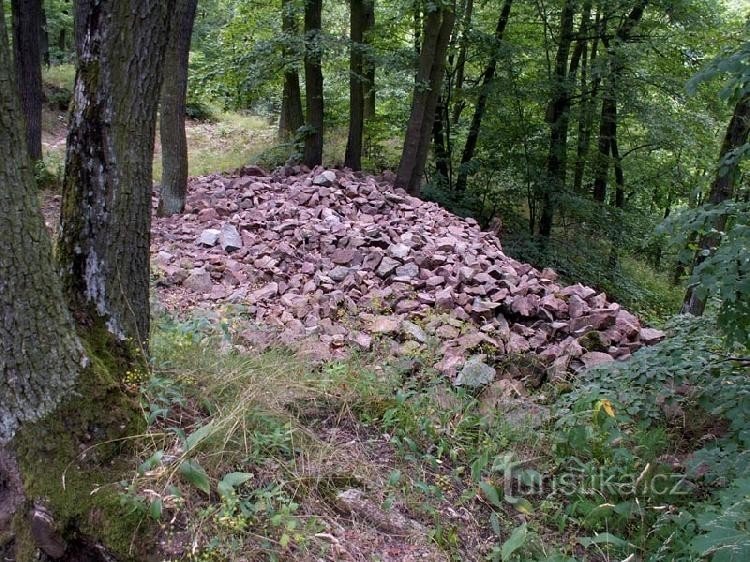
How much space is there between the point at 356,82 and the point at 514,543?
8422mm

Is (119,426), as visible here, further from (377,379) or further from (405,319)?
(405,319)

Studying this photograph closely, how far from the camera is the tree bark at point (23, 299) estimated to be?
6.17ft

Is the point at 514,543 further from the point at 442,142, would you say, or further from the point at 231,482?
the point at 442,142

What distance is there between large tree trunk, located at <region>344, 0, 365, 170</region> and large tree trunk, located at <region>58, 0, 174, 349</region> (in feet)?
22.3

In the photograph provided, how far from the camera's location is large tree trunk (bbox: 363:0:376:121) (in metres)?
9.30

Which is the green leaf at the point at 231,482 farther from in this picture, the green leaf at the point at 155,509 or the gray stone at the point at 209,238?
the gray stone at the point at 209,238

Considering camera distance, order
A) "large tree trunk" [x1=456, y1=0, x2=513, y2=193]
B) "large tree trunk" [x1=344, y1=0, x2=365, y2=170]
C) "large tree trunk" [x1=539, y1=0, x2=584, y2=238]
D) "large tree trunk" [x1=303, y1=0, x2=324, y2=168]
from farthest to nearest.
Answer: "large tree trunk" [x1=456, y1=0, x2=513, y2=193]
"large tree trunk" [x1=539, y1=0, x2=584, y2=238]
"large tree trunk" [x1=344, y1=0, x2=365, y2=170]
"large tree trunk" [x1=303, y1=0, x2=324, y2=168]

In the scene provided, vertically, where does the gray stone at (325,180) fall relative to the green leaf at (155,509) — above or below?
above

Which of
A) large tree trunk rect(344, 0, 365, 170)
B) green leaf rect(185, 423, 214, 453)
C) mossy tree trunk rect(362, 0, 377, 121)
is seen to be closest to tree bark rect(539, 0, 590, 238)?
mossy tree trunk rect(362, 0, 377, 121)

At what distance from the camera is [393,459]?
276 cm

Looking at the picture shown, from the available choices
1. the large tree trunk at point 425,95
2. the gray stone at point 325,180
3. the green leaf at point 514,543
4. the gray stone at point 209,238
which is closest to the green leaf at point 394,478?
the green leaf at point 514,543

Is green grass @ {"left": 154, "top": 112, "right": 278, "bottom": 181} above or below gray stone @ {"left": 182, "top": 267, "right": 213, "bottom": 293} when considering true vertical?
above

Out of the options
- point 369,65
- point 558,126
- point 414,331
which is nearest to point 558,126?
point 558,126

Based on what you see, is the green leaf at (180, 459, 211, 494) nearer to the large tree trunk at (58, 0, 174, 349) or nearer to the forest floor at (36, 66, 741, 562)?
the forest floor at (36, 66, 741, 562)
